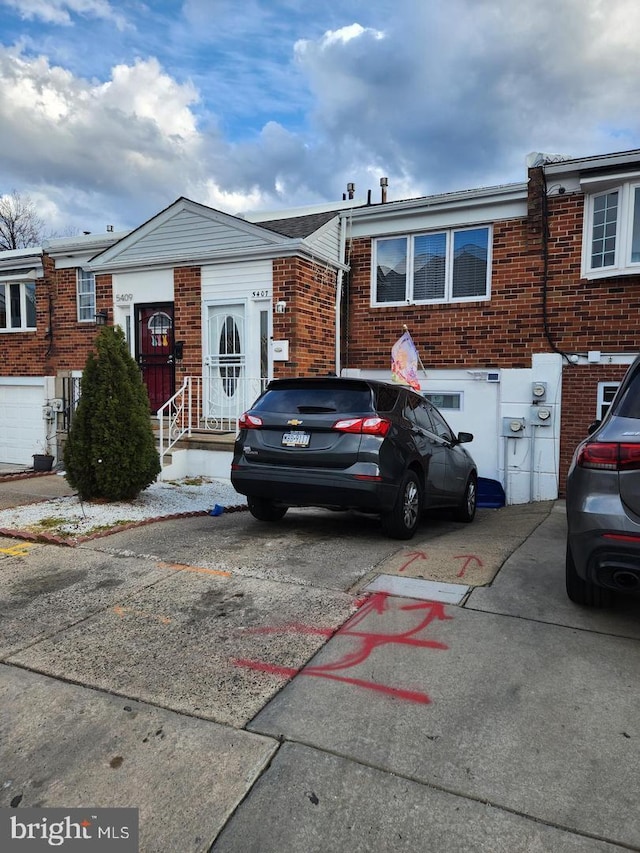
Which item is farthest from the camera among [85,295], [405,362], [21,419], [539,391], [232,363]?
[21,419]

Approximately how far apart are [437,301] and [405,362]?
1.33m

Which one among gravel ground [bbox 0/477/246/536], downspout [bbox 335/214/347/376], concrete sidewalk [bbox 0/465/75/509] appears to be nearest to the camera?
gravel ground [bbox 0/477/246/536]

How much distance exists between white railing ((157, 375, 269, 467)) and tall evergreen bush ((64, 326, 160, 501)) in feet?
9.12

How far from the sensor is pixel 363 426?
5301mm

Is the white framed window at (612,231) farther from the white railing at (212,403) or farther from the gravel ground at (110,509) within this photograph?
the gravel ground at (110,509)

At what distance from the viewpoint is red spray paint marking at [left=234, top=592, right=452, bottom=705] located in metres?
2.86

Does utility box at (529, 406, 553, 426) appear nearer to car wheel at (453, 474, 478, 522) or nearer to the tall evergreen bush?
car wheel at (453, 474, 478, 522)

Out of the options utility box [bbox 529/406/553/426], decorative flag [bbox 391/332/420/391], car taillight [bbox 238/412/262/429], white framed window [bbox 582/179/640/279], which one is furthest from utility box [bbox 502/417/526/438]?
car taillight [bbox 238/412/262/429]

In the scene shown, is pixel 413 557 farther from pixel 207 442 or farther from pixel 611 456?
pixel 207 442

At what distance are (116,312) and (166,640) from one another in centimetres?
913

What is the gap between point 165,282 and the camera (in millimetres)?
10812

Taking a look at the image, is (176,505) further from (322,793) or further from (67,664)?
(322,793)

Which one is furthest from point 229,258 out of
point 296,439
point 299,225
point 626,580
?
point 626,580

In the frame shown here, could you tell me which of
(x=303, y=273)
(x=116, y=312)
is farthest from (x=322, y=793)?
(x=116, y=312)
